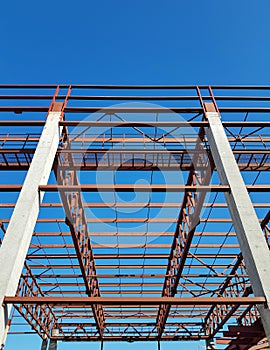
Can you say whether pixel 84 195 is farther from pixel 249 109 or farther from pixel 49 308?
pixel 49 308

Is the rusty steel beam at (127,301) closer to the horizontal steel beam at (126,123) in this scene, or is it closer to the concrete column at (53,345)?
the horizontal steel beam at (126,123)

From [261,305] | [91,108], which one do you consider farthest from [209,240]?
[261,305]

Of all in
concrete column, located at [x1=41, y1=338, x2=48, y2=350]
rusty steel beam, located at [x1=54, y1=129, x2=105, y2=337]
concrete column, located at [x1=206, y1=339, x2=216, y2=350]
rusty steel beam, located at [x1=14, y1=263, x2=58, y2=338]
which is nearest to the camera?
rusty steel beam, located at [x1=54, y1=129, x2=105, y2=337]

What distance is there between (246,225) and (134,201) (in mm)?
10090

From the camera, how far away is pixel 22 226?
24.7 feet

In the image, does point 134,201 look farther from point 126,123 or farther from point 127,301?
point 127,301

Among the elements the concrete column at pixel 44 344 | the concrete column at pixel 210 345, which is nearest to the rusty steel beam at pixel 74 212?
the concrete column at pixel 44 344

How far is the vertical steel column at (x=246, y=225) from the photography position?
257 inches

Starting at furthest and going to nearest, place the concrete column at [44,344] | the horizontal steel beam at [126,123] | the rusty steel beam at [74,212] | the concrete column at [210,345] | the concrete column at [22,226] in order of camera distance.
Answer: the concrete column at [44,344] < the concrete column at [210,345] < the rusty steel beam at [74,212] < the horizontal steel beam at [126,123] < the concrete column at [22,226]

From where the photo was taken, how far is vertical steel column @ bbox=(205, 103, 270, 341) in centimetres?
654

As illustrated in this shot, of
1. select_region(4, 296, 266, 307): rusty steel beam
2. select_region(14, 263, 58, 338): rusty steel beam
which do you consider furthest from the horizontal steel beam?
select_region(14, 263, 58, 338): rusty steel beam

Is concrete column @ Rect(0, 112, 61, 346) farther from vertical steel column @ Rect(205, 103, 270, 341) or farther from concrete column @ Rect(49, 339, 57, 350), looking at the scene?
concrete column @ Rect(49, 339, 57, 350)

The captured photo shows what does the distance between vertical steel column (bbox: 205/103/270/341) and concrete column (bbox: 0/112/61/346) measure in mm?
5594

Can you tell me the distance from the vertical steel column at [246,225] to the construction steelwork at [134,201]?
0.03 meters
